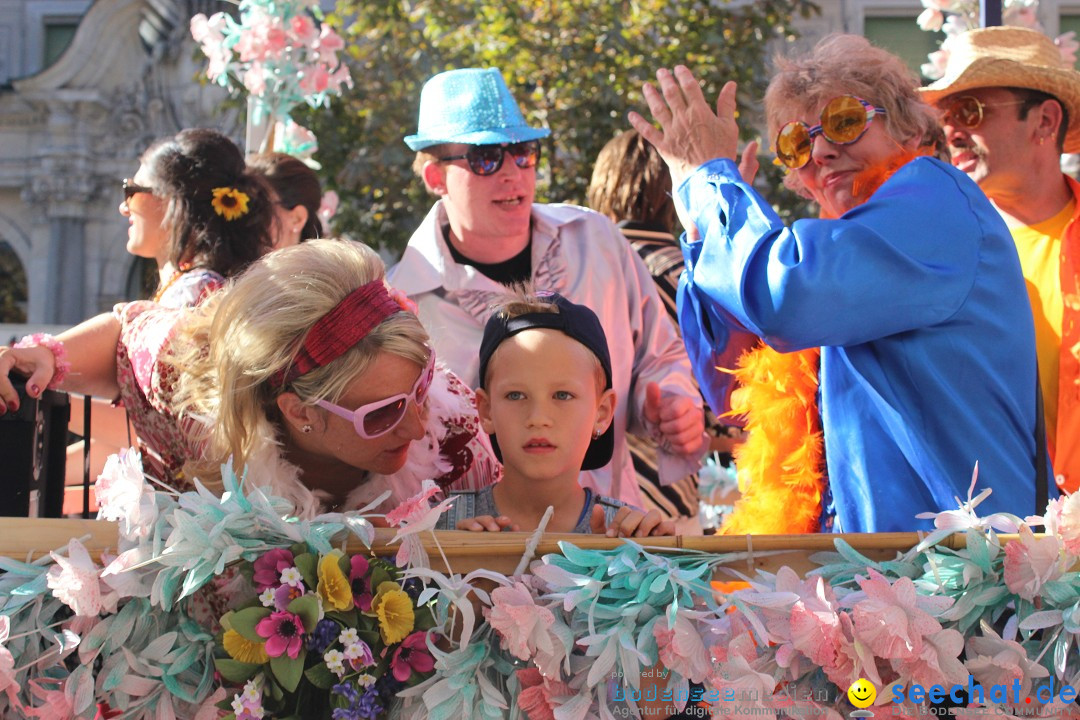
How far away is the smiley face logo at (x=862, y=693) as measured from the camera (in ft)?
5.25

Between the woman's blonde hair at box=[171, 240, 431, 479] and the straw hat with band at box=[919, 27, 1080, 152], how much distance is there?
145 cm

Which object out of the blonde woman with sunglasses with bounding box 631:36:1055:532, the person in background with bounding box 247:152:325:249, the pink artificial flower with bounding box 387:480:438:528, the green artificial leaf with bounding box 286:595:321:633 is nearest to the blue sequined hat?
the person in background with bounding box 247:152:325:249

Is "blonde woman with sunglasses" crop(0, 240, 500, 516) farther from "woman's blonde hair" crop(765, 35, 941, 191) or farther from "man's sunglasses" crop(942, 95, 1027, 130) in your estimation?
"man's sunglasses" crop(942, 95, 1027, 130)

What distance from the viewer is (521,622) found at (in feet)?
5.25

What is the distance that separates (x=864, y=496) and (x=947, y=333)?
30 cm

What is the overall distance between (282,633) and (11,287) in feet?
49.0

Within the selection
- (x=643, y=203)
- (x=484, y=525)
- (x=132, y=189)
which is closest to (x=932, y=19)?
(x=643, y=203)

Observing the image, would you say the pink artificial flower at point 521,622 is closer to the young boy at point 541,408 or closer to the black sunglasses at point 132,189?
the young boy at point 541,408

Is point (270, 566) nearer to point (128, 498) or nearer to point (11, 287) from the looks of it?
point (128, 498)

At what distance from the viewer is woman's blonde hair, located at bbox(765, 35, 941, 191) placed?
7.48 ft

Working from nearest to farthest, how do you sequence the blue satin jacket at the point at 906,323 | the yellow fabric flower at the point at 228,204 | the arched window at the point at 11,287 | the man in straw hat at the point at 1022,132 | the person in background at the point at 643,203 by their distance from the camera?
the blue satin jacket at the point at 906,323 → the man in straw hat at the point at 1022,132 → the yellow fabric flower at the point at 228,204 → the person in background at the point at 643,203 → the arched window at the point at 11,287

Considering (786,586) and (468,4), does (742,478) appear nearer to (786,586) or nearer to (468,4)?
(786,586)

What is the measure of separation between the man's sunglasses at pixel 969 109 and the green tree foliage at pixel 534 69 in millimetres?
5048

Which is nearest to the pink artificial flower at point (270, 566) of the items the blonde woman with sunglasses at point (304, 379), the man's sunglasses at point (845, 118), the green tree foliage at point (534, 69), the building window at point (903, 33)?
the blonde woman with sunglasses at point (304, 379)
